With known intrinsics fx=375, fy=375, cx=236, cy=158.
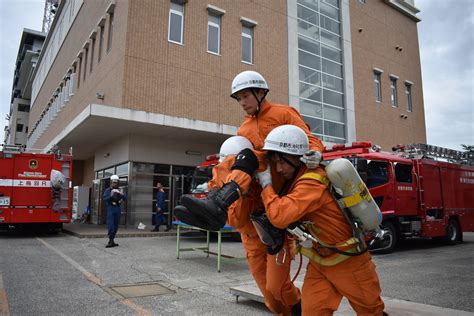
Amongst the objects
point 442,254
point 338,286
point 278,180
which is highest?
point 278,180

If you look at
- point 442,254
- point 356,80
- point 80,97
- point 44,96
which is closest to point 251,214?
point 442,254

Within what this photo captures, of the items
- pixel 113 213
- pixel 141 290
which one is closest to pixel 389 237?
pixel 141 290

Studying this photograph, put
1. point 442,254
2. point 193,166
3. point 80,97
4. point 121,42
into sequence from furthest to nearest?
1. point 80,97
2. point 193,166
3. point 121,42
4. point 442,254

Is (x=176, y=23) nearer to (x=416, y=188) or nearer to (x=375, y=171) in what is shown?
(x=375, y=171)

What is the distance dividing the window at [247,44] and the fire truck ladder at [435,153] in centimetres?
985

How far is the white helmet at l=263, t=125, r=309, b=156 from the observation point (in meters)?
2.87

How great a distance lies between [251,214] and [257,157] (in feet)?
1.66

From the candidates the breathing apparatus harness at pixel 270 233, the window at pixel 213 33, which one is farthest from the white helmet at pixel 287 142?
the window at pixel 213 33

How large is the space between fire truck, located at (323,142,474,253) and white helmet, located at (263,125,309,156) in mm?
6764

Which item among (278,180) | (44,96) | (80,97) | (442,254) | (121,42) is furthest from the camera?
(44,96)

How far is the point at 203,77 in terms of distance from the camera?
17844mm

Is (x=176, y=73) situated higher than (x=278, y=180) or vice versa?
(x=176, y=73)

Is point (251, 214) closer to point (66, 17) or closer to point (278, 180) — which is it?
point (278, 180)

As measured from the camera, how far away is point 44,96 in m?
38.3
